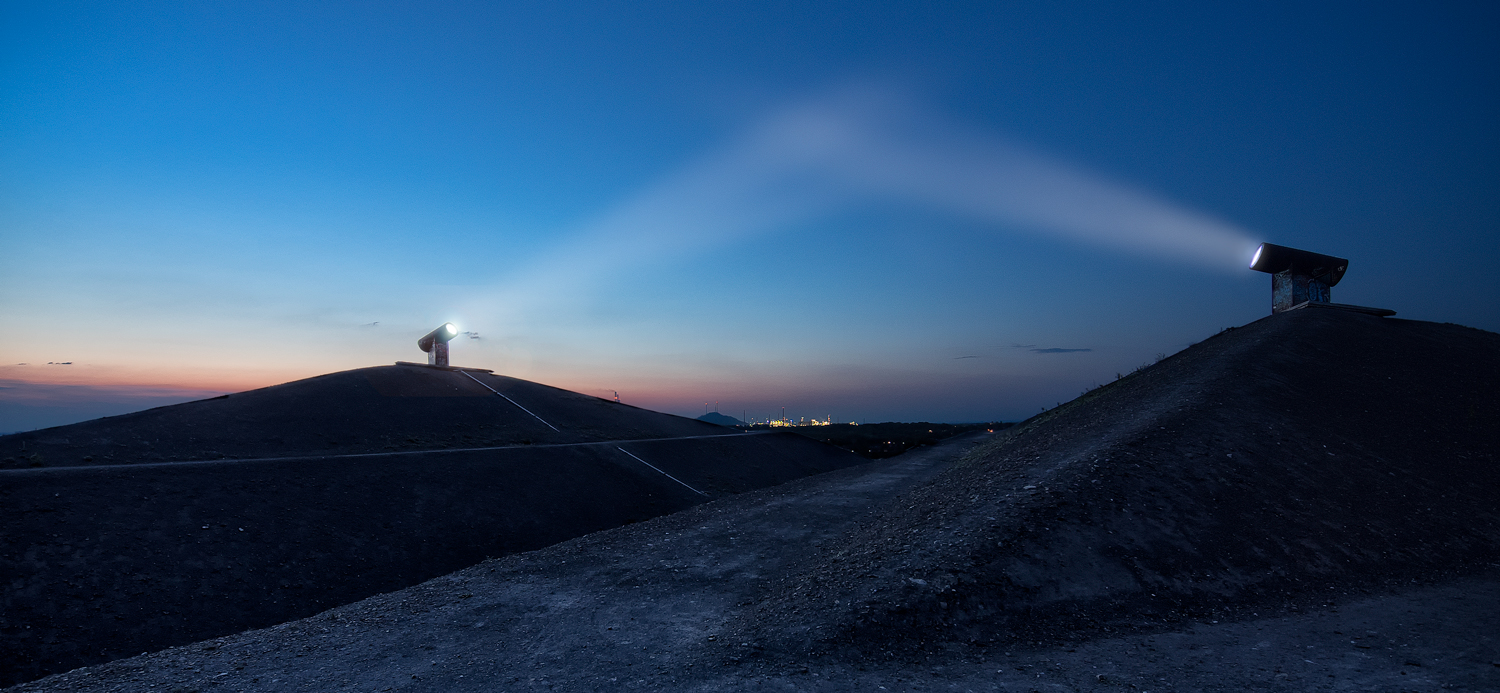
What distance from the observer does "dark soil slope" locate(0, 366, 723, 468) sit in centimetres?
2050

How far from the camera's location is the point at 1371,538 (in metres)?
10.6

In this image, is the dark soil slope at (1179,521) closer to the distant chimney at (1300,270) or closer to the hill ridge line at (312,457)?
the distant chimney at (1300,270)

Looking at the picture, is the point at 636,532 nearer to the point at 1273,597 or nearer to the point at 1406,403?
the point at 1273,597

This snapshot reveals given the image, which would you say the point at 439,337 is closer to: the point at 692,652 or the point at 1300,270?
the point at 692,652

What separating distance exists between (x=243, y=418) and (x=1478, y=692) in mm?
34151

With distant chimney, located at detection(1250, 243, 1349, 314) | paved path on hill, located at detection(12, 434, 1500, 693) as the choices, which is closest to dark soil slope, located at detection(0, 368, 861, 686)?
paved path on hill, located at detection(12, 434, 1500, 693)

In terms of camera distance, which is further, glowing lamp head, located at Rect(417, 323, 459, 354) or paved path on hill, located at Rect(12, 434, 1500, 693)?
glowing lamp head, located at Rect(417, 323, 459, 354)

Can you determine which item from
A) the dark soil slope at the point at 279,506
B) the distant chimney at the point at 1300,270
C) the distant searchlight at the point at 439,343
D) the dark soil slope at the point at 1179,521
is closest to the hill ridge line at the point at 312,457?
the dark soil slope at the point at 279,506

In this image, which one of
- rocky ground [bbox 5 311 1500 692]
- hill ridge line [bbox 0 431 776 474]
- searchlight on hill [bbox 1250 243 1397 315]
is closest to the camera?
rocky ground [bbox 5 311 1500 692]

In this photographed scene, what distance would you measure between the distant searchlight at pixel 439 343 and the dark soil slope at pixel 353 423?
1603mm

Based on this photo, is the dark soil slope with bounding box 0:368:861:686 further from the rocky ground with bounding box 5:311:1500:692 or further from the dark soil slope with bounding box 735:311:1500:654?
the dark soil slope with bounding box 735:311:1500:654

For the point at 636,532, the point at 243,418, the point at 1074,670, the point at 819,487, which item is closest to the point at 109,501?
the point at 243,418

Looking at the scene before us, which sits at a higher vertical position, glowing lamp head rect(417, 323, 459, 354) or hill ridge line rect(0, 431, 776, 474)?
glowing lamp head rect(417, 323, 459, 354)

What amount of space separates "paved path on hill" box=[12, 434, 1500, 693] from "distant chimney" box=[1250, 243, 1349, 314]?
72.9 feet
